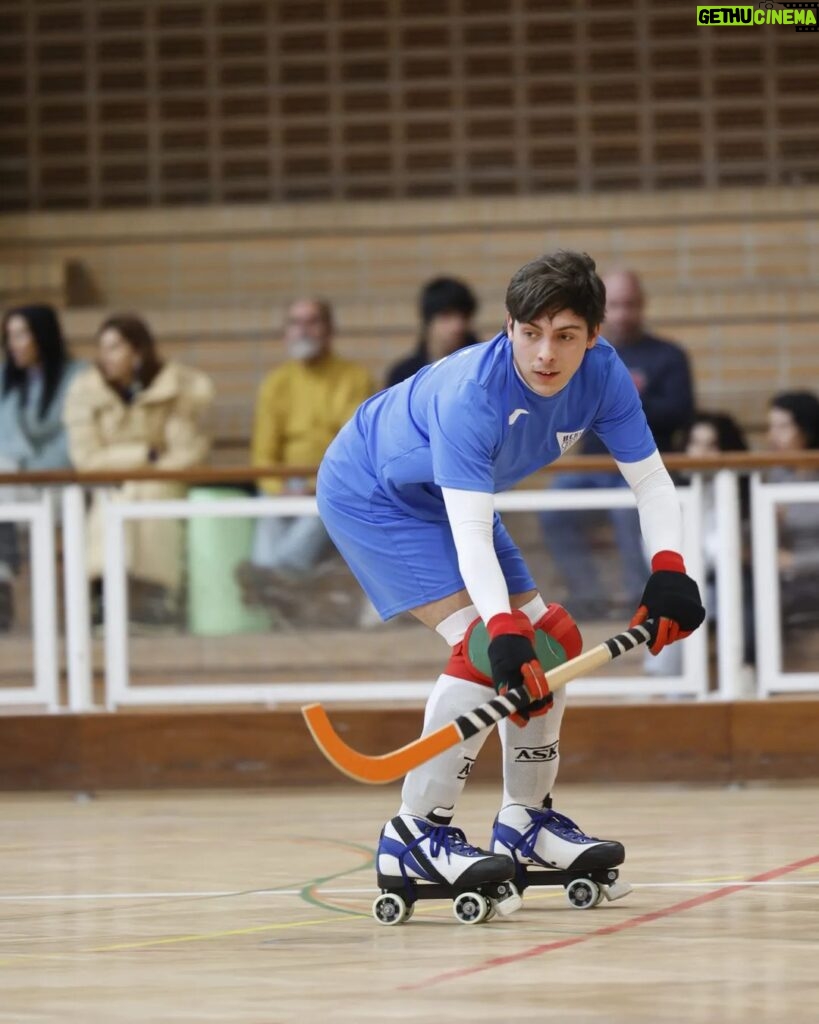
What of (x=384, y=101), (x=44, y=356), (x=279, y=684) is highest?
(x=384, y=101)

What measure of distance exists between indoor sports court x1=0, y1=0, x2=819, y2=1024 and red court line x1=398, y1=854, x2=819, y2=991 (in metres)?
0.02

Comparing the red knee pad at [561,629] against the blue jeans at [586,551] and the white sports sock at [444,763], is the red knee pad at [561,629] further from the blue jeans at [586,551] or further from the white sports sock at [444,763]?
the blue jeans at [586,551]

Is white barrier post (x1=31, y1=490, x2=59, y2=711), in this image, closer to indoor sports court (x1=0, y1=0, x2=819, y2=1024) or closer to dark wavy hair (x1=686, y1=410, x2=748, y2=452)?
indoor sports court (x1=0, y1=0, x2=819, y2=1024)

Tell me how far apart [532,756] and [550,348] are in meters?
0.81

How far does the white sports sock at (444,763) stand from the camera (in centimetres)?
369

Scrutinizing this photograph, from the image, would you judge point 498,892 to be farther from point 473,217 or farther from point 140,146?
point 140,146

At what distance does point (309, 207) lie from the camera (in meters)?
9.20

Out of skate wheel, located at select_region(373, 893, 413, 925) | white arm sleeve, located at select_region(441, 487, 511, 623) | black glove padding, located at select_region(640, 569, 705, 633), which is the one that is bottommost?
skate wheel, located at select_region(373, 893, 413, 925)

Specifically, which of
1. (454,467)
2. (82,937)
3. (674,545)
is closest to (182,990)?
(82,937)

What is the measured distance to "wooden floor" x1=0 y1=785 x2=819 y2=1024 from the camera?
299 cm

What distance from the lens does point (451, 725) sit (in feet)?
11.6

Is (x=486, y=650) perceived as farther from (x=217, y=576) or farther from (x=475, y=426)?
(x=217, y=576)

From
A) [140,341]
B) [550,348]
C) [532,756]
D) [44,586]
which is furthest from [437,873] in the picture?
[140,341]

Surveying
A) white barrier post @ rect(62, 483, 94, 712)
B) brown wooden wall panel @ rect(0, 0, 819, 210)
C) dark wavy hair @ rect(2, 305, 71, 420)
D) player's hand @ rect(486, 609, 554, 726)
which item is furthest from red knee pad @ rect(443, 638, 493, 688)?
brown wooden wall panel @ rect(0, 0, 819, 210)
